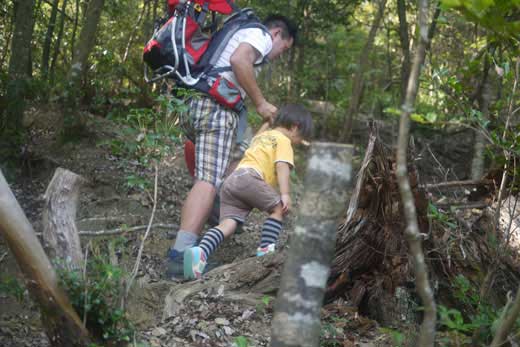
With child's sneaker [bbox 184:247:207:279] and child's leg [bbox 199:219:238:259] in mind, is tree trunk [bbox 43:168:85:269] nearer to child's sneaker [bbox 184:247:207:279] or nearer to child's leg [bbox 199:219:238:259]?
child's sneaker [bbox 184:247:207:279]

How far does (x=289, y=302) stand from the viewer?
7.29ft

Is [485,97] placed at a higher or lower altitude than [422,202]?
higher

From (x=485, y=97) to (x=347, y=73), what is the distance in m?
4.37

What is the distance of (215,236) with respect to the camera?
4.89 metres

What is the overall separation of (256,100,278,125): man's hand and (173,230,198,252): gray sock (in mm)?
1081

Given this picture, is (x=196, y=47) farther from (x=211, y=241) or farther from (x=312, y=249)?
(x=312, y=249)

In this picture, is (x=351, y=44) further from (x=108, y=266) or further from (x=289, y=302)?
(x=289, y=302)

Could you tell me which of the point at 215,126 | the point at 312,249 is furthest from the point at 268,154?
the point at 312,249

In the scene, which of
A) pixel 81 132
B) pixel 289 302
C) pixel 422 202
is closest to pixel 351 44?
pixel 81 132

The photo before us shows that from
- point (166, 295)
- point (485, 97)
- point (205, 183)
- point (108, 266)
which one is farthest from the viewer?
point (485, 97)

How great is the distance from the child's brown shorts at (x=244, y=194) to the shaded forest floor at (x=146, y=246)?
71 cm

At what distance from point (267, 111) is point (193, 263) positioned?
1.34m

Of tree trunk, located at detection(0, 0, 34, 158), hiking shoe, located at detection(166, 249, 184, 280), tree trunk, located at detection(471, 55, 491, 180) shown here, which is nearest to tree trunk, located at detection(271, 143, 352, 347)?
hiking shoe, located at detection(166, 249, 184, 280)

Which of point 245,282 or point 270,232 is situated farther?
point 270,232
